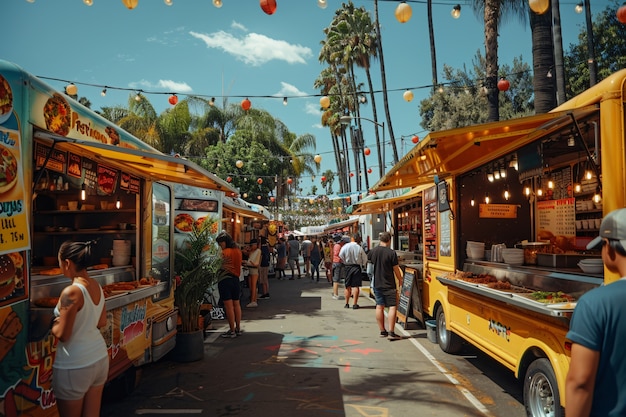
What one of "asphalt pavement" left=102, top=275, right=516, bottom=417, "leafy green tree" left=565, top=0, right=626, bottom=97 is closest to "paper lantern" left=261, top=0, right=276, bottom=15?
"asphalt pavement" left=102, top=275, right=516, bottom=417

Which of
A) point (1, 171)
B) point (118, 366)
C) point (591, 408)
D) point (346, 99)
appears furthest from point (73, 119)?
point (346, 99)

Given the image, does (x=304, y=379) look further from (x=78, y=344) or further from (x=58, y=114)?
(x=58, y=114)

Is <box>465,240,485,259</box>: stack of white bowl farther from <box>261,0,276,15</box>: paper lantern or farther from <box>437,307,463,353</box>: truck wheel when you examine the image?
<box>261,0,276,15</box>: paper lantern

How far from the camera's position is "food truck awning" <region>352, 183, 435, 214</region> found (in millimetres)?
11053

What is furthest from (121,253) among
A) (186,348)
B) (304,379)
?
(304,379)

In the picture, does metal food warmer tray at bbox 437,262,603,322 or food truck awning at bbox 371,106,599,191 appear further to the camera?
food truck awning at bbox 371,106,599,191

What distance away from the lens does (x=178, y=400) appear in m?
5.62

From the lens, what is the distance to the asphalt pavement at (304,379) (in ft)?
17.5

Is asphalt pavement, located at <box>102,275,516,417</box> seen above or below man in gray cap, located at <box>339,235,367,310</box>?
below

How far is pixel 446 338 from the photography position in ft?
25.5

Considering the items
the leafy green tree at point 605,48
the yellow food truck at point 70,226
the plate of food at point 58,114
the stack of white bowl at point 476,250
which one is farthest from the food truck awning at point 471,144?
the leafy green tree at point 605,48

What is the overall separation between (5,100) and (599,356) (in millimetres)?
3900

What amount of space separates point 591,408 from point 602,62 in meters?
28.1

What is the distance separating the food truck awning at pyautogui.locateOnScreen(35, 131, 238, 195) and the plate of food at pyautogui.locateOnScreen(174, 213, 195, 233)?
4378mm
